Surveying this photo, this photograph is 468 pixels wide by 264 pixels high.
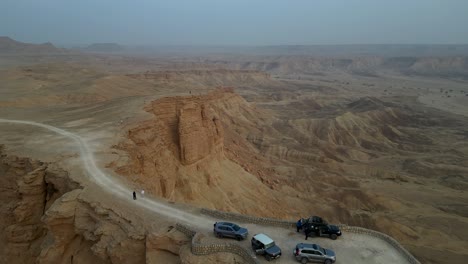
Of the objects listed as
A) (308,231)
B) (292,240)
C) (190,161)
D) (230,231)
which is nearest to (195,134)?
(190,161)

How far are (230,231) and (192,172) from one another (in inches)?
877

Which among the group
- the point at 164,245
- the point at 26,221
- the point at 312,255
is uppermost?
the point at 312,255

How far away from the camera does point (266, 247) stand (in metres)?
15.9

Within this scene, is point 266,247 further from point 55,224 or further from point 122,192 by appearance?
point 55,224

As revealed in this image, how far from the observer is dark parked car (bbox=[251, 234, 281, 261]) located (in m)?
15.6

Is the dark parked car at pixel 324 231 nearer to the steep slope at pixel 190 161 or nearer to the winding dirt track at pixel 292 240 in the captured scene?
the winding dirt track at pixel 292 240

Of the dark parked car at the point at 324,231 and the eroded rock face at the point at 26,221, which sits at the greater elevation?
the dark parked car at the point at 324,231

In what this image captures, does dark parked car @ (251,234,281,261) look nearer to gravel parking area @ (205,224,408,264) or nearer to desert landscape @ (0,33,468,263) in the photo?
gravel parking area @ (205,224,408,264)

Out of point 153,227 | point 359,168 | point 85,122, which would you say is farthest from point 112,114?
point 359,168

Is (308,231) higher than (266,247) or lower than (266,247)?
lower

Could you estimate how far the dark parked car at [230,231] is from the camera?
17078 millimetres

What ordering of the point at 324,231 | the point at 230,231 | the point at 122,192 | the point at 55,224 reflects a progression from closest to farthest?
the point at 230,231, the point at 324,231, the point at 55,224, the point at 122,192

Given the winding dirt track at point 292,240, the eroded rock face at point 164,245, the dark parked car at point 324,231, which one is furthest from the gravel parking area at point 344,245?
the eroded rock face at point 164,245

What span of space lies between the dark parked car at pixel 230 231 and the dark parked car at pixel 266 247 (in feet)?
2.83
